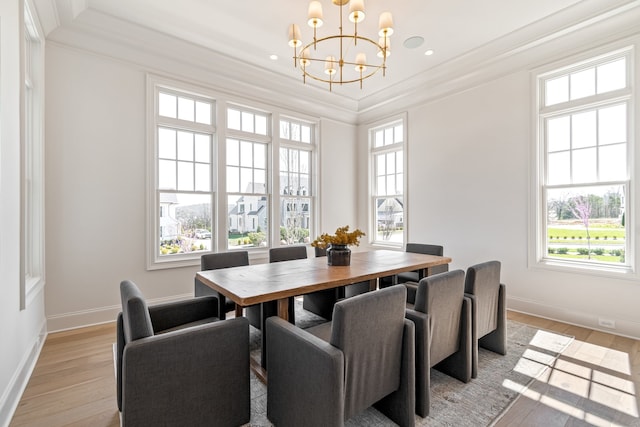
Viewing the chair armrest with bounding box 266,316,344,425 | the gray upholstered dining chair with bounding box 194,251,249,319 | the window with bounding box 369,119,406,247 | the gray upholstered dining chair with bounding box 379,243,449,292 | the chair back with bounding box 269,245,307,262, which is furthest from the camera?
the window with bounding box 369,119,406,247

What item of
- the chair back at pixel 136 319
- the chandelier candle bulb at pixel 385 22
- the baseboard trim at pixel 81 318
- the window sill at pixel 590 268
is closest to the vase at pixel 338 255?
the chair back at pixel 136 319

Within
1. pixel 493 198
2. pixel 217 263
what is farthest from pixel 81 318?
pixel 493 198

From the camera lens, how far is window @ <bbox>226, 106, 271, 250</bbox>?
442 centimetres

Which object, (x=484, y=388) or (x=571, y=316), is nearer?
(x=484, y=388)

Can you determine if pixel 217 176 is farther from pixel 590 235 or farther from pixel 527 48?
pixel 590 235

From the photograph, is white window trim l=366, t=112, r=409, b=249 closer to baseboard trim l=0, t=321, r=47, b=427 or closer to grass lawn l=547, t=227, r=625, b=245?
grass lawn l=547, t=227, r=625, b=245

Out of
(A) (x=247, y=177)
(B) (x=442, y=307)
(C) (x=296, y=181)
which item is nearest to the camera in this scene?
(B) (x=442, y=307)

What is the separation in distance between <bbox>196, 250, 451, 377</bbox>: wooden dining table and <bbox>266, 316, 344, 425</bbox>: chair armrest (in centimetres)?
30

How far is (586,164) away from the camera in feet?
10.9

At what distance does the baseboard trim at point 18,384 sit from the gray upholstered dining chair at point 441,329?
8.05 feet

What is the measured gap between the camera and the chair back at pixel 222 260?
9.86 ft

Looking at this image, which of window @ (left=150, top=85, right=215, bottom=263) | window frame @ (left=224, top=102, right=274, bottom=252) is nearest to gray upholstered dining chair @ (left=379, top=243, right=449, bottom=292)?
window frame @ (left=224, top=102, right=274, bottom=252)

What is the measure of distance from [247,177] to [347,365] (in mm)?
3637

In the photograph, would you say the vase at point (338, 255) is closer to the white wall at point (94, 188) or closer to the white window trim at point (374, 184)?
the white wall at point (94, 188)
